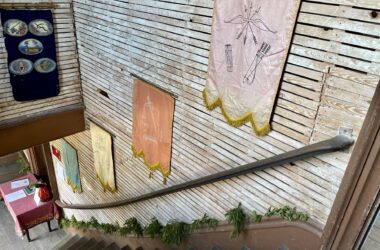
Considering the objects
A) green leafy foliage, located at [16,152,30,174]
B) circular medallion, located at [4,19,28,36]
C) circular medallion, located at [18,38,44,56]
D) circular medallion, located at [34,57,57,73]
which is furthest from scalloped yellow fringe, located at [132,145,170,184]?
green leafy foliage, located at [16,152,30,174]

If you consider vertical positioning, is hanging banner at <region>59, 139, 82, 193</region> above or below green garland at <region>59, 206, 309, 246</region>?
below

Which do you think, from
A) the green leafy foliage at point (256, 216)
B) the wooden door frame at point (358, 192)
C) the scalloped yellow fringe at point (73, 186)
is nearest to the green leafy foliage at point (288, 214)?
the green leafy foliage at point (256, 216)

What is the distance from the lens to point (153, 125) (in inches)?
178

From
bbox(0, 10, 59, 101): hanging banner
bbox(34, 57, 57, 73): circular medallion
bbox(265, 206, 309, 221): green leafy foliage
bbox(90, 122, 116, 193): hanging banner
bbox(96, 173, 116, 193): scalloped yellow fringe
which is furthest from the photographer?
bbox(96, 173, 116, 193): scalloped yellow fringe

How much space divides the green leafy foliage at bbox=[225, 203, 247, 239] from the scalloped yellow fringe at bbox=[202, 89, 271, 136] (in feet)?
3.23

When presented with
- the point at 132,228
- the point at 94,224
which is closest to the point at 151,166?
the point at 132,228

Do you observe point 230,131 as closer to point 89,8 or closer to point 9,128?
point 89,8

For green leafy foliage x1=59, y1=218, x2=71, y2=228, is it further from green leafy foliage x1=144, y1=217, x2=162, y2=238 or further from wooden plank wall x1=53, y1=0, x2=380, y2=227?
green leafy foliage x1=144, y1=217, x2=162, y2=238

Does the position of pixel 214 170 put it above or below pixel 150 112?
below

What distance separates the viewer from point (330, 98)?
2.47 meters

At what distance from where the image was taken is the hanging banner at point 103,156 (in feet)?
19.1

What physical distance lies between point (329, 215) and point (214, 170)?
4.87 ft

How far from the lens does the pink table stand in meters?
7.48

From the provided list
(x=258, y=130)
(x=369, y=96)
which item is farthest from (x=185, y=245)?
(x=369, y=96)
